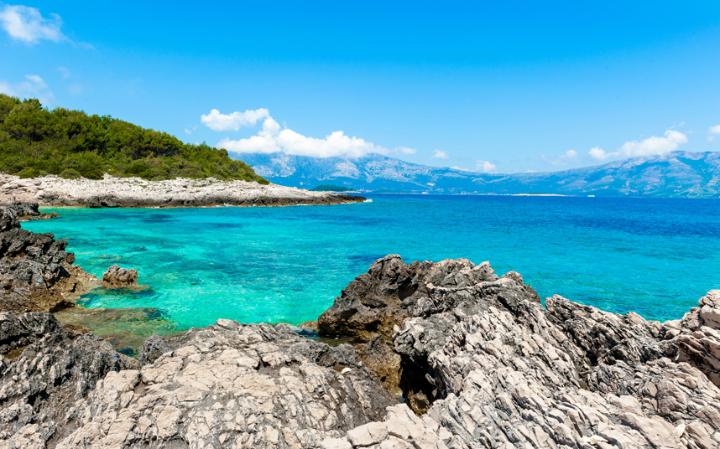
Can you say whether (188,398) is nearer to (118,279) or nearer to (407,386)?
(407,386)

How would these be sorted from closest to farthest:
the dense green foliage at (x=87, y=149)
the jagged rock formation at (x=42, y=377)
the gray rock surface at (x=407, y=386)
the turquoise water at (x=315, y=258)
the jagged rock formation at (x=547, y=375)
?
the jagged rock formation at (x=547, y=375)
the gray rock surface at (x=407, y=386)
the jagged rock formation at (x=42, y=377)
the turquoise water at (x=315, y=258)
the dense green foliage at (x=87, y=149)

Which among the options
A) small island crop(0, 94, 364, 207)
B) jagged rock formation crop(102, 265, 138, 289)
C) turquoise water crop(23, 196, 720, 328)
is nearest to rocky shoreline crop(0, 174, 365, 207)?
small island crop(0, 94, 364, 207)

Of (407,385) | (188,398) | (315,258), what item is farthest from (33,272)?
(315,258)

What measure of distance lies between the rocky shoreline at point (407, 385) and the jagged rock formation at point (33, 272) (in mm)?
7436

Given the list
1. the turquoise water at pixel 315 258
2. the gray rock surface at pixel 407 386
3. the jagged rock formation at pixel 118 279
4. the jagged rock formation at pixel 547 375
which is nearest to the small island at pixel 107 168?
the turquoise water at pixel 315 258

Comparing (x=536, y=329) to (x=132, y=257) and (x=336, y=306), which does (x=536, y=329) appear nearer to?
(x=336, y=306)

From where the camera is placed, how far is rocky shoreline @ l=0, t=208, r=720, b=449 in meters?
7.18

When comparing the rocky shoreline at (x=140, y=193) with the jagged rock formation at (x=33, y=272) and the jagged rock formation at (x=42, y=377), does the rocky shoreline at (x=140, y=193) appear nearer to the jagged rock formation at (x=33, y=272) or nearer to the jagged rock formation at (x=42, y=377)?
the jagged rock formation at (x=33, y=272)

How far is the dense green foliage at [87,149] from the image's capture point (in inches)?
3226

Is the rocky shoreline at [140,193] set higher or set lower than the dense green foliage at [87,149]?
lower

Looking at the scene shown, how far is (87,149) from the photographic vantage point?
97.6 m

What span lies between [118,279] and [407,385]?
20.4 m

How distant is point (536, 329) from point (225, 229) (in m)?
50.0

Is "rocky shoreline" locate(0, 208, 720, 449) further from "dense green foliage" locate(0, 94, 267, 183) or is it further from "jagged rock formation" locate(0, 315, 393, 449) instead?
"dense green foliage" locate(0, 94, 267, 183)
